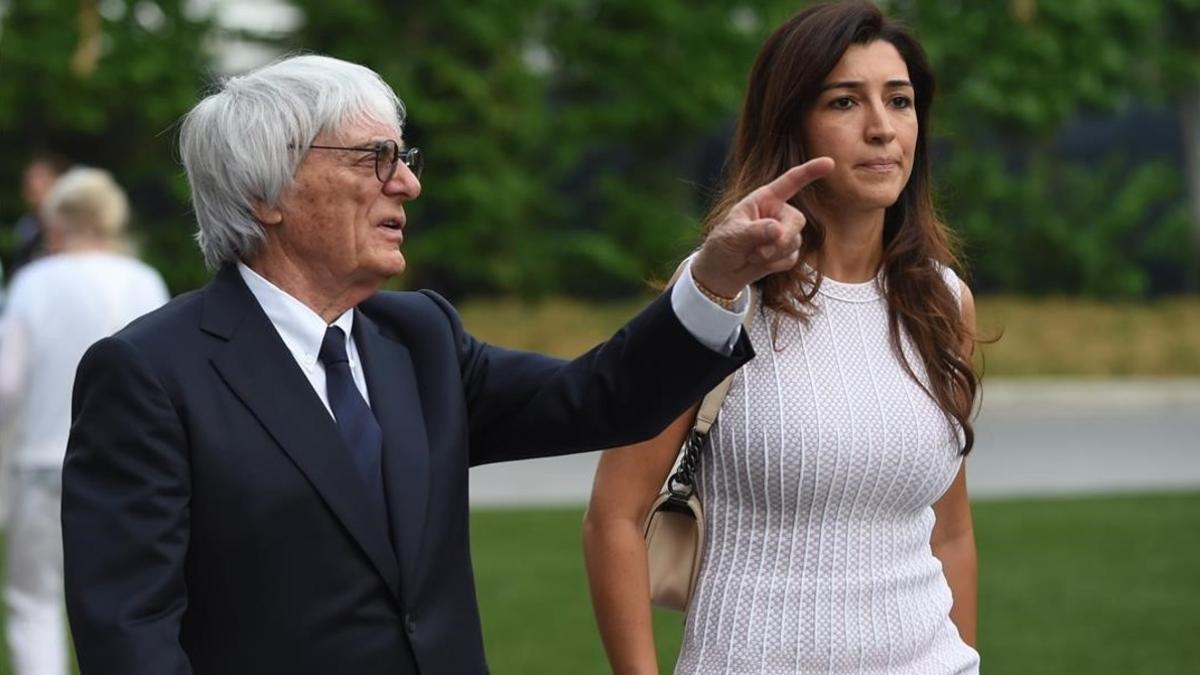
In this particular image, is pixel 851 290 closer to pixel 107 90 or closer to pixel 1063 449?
pixel 1063 449

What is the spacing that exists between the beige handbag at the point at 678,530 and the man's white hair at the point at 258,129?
79 cm

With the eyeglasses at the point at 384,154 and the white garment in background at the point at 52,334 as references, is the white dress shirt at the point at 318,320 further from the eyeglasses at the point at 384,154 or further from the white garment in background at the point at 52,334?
the white garment in background at the point at 52,334

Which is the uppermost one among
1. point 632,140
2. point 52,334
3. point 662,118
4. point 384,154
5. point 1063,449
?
point 384,154

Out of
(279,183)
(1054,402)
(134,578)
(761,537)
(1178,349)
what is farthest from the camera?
(1178,349)

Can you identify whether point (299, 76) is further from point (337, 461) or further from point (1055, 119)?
point (1055, 119)

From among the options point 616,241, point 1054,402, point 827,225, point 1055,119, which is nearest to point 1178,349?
point 1054,402

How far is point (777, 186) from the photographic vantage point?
9.29 ft

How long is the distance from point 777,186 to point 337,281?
666mm

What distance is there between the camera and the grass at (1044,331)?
19.8 m

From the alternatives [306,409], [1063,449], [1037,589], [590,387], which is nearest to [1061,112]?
[1063,449]

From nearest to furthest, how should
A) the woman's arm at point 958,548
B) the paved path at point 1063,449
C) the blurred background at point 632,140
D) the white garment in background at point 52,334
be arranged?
the woman's arm at point 958,548
the white garment in background at point 52,334
the paved path at point 1063,449
the blurred background at point 632,140

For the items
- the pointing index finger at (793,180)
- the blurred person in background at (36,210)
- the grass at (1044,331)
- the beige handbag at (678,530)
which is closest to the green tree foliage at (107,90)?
the grass at (1044,331)

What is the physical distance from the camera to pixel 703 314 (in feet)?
9.77

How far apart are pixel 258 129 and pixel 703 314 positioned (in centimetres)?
69
